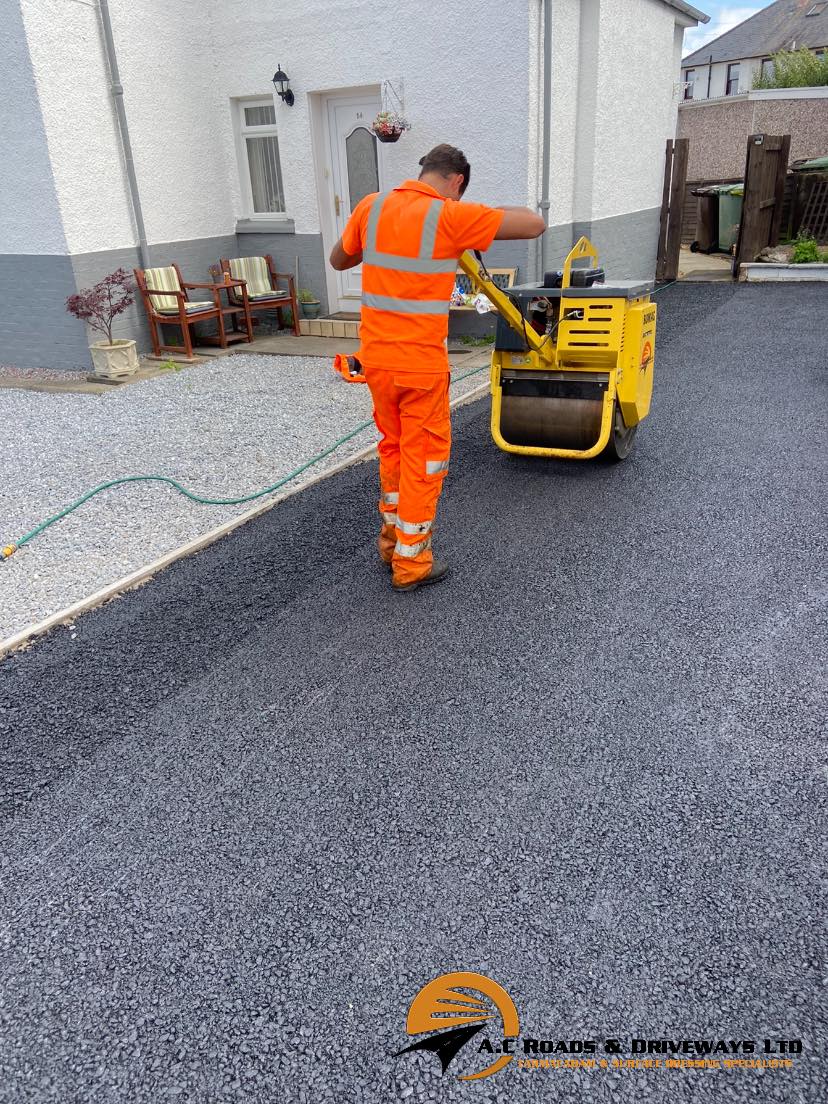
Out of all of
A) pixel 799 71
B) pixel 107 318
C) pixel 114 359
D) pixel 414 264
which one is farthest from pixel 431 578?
pixel 799 71

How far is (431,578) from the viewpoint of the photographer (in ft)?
12.8

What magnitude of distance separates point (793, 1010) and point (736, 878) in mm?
387

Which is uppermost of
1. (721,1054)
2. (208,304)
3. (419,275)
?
(419,275)

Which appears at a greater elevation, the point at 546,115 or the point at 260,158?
the point at 546,115

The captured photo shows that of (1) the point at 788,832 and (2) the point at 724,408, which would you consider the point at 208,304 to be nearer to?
(2) the point at 724,408

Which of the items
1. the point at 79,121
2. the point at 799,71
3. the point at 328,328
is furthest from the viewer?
the point at 799,71

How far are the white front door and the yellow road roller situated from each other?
16.4ft

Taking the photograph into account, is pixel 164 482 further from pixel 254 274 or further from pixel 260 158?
pixel 260 158

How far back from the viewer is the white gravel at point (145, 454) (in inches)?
168

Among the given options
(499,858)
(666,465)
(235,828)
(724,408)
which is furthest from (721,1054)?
(724,408)

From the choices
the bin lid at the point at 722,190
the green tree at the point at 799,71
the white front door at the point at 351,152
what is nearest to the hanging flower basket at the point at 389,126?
the white front door at the point at 351,152

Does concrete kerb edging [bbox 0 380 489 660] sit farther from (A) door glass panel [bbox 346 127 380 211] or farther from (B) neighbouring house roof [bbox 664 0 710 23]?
(B) neighbouring house roof [bbox 664 0 710 23]

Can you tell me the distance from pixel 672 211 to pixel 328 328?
6941 mm

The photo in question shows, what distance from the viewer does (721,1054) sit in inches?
71.2
